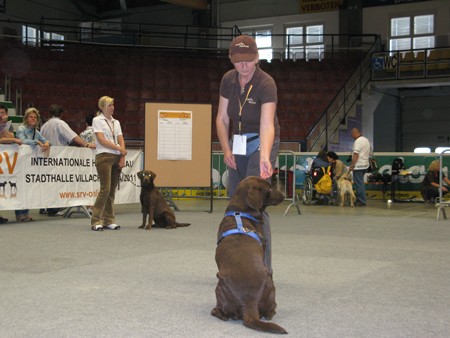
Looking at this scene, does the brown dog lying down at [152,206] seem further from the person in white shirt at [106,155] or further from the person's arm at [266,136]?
the person's arm at [266,136]

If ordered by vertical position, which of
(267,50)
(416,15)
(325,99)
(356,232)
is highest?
(416,15)

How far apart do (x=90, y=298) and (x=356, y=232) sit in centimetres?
428

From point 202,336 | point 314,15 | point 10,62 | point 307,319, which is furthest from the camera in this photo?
point 314,15

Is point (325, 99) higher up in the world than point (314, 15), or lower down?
lower down

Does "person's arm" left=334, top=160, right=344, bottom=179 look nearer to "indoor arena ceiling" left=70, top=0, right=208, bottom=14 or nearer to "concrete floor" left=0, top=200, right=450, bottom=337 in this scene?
"concrete floor" left=0, top=200, right=450, bottom=337

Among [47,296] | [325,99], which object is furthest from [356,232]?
[325,99]

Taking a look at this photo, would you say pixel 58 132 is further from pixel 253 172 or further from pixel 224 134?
pixel 253 172

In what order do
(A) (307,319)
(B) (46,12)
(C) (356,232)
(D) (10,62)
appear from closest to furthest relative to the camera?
1. (A) (307,319)
2. (C) (356,232)
3. (D) (10,62)
4. (B) (46,12)

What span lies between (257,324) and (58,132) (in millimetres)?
6644

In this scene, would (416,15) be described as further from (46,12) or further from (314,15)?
(46,12)

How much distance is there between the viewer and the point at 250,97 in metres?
3.48

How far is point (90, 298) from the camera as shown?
339cm

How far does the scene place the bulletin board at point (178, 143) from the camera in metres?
9.36

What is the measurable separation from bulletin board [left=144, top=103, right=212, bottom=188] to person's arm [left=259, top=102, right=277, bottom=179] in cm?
603
